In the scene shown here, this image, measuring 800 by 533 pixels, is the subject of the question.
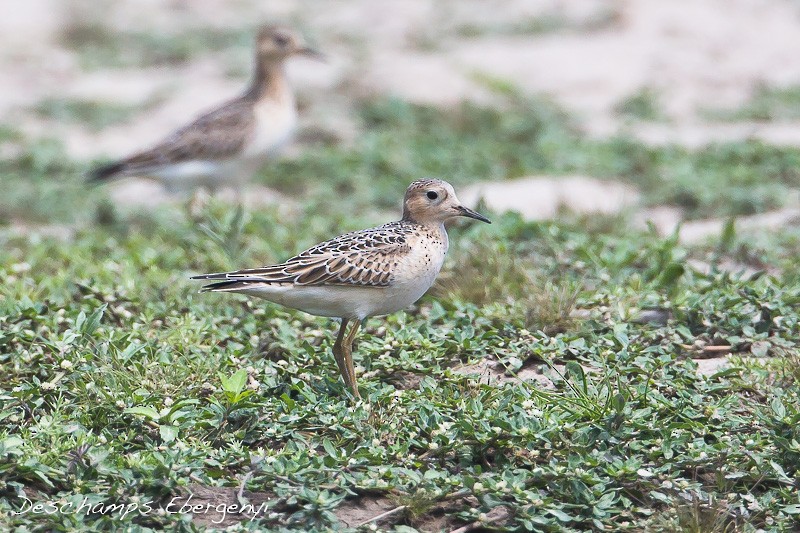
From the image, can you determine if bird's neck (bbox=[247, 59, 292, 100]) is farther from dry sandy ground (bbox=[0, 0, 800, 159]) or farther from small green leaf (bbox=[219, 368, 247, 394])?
small green leaf (bbox=[219, 368, 247, 394])

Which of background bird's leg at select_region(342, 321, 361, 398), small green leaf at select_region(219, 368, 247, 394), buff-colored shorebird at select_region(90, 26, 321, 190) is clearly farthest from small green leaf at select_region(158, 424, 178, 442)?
buff-colored shorebird at select_region(90, 26, 321, 190)

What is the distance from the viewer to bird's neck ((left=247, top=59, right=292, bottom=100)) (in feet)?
34.5

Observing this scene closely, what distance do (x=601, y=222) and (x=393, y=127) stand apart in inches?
151

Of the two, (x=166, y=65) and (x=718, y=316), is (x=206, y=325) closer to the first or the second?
(x=718, y=316)

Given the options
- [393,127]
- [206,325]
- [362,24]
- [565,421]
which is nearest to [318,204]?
[393,127]

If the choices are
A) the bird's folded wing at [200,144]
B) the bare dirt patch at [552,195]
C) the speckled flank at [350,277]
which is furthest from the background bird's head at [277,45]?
the speckled flank at [350,277]

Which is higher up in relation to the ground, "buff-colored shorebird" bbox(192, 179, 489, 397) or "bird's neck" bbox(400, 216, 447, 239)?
"bird's neck" bbox(400, 216, 447, 239)

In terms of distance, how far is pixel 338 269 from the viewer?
18.0 feet

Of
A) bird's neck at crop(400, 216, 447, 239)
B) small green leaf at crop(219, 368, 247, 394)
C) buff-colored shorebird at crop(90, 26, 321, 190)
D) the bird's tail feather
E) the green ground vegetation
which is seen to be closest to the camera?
the green ground vegetation

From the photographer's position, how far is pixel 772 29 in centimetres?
1449

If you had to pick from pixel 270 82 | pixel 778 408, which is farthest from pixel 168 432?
pixel 270 82

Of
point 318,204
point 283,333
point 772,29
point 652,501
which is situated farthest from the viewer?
point 772,29

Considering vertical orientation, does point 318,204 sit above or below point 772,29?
below

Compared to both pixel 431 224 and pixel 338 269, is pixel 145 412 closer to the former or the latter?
pixel 338 269
